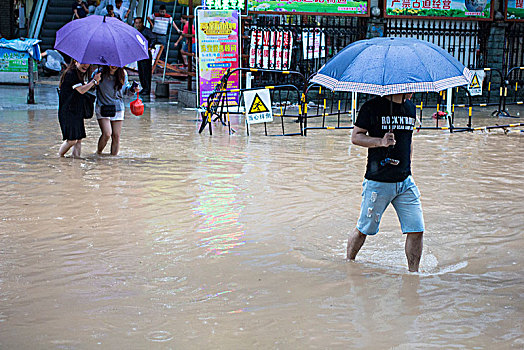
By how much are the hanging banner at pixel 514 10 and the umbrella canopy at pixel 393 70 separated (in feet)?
55.8

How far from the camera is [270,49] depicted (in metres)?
18.4

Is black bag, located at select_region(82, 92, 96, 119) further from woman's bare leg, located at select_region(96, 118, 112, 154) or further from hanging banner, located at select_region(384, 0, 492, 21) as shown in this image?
hanging banner, located at select_region(384, 0, 492, 21)

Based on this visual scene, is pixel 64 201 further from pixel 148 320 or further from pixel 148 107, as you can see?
pixel 148 107

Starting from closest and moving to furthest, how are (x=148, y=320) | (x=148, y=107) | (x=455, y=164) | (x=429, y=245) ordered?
(x=148, y=320), (x=429, y=245), (x=455, y=164), (x=148, y=107)

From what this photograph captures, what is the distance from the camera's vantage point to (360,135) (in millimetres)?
5215

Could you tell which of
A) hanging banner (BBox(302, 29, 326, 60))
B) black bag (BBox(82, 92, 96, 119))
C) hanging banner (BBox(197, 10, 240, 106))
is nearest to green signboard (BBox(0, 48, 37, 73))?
hanging banner (BBox(197, 10, 240, 106))

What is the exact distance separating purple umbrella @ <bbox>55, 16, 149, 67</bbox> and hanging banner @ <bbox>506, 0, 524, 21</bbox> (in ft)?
48.2

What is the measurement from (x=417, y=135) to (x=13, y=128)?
771 cm

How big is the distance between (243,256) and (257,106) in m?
7.14

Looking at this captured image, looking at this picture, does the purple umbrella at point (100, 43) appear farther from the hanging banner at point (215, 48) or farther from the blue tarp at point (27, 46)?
the blue tarp at point (27, 46)

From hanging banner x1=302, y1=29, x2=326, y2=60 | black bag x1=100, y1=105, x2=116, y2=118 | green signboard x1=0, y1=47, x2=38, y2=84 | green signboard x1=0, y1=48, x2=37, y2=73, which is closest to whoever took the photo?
black bag x1=100, y1=105, x2=116, y2=118

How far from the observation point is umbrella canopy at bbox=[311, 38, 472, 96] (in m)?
4.98

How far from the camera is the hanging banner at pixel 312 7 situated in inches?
731

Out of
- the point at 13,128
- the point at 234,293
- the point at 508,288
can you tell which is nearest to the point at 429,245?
the point at 508,288
